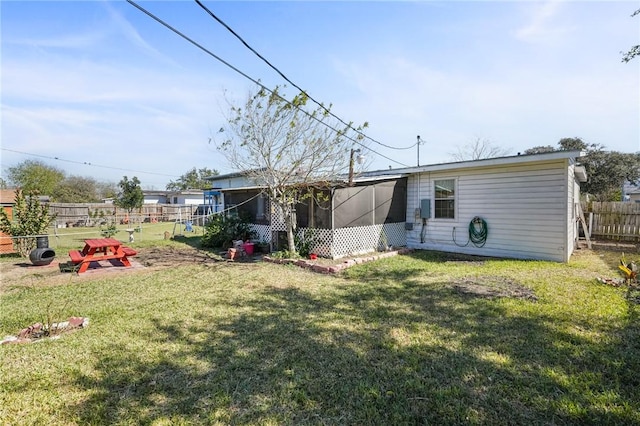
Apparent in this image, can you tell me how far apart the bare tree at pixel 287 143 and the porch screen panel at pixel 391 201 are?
5.89ft

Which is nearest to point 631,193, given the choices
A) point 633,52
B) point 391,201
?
point 391,201

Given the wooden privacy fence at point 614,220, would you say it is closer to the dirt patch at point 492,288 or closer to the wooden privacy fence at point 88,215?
the dirt patch at point 492,288

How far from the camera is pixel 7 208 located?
9.91 metres

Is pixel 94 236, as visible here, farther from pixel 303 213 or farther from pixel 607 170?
pixel 607 170

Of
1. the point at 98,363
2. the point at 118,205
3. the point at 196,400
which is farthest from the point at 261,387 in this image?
the point at 118,205

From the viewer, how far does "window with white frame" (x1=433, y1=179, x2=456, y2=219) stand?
30.8ft

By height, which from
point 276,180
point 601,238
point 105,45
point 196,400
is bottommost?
point 196,400

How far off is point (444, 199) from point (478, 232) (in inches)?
55.8

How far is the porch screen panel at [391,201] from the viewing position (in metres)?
9.31

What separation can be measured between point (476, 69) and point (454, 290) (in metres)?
6.19

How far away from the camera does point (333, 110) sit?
7871 mm

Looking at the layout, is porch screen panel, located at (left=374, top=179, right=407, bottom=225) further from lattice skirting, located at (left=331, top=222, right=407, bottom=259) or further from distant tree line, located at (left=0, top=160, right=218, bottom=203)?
distant tree line, located at (left=0, top=160, right=218, bottom=203)

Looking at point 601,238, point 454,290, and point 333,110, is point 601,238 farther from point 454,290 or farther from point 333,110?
point 333,110

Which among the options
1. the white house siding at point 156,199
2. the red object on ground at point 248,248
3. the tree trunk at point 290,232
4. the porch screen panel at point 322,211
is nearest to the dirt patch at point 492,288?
the porch screen panel at point 322,211
